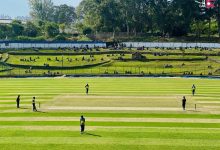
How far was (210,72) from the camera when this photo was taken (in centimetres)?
9100

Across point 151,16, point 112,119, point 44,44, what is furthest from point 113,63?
point 112,119

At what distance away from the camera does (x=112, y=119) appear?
42.1 m

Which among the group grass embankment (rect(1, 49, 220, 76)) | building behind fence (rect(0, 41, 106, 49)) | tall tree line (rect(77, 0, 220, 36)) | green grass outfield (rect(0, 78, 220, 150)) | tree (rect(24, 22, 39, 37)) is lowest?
green grass outfield (rect(0, 78, 220, 150))

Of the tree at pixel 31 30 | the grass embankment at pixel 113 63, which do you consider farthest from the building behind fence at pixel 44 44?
the tree at pixel 31 30

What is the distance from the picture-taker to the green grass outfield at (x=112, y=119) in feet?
109

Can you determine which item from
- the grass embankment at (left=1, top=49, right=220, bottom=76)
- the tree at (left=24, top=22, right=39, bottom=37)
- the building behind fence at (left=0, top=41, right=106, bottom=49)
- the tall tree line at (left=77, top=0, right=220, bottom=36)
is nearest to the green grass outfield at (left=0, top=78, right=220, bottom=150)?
the grass embankment at (left=1, top=49, right=220, bottom=76)

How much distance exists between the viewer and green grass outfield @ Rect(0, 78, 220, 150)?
3328 cm

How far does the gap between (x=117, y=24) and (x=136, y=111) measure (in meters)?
111

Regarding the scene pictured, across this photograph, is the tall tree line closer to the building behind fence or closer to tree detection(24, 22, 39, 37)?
tree detection(24, 22, 39, 37)

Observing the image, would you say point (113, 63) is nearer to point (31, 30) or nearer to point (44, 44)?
point (44, 44)

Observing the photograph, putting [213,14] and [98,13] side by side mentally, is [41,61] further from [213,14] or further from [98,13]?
[213,14]

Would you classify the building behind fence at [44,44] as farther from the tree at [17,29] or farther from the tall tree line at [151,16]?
the tree at [17,29]

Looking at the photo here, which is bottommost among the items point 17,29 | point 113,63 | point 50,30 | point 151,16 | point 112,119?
point 112,119

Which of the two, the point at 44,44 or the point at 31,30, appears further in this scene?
the point at 31,30
